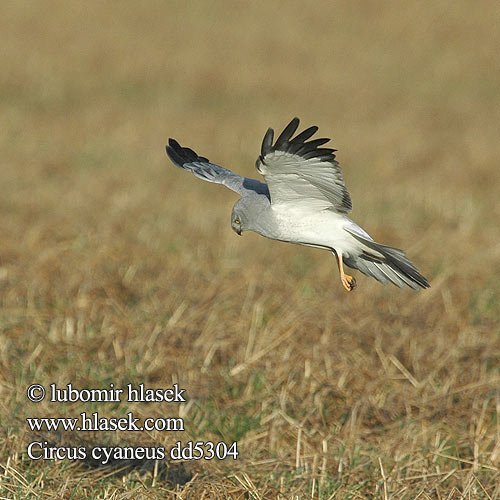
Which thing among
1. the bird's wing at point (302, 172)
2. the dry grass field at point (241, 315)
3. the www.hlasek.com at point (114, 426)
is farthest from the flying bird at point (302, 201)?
the www.hlasek.com at point (114, 426)

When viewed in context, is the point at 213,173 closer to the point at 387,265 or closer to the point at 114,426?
the point at 387,265

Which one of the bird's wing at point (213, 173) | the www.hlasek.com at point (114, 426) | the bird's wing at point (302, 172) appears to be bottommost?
the www.hlasek.com at point (114, 426)

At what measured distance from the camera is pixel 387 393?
213 inches

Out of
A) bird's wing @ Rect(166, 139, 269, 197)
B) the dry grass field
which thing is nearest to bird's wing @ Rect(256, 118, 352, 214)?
bird's wing @ Rect(166, 139, 269, 197)

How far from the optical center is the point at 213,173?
13.7ft

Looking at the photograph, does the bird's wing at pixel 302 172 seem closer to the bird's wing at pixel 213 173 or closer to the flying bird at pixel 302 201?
the flying bird at pixel 302 201

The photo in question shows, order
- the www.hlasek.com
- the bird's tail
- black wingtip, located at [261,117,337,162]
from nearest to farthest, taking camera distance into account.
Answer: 1. black wingtip, located at [261,117,337,162]
2. the bird's tail
3. the www.hlasek.com

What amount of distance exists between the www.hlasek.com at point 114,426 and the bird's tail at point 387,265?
134cm

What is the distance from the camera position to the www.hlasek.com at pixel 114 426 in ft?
14.2

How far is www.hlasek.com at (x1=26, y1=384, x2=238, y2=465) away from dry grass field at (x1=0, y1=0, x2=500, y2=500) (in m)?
0.06

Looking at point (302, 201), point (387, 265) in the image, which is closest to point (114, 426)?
point (387, 265)

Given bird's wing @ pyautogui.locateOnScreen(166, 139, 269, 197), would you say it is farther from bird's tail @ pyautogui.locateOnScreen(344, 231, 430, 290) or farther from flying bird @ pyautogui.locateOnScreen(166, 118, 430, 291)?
bird's tail @ pyautogui.locateOnScreen(344, 231, 430, 290)

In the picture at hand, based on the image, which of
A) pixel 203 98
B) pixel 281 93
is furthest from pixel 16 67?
pixel 281 93

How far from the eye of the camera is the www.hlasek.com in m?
4.34
